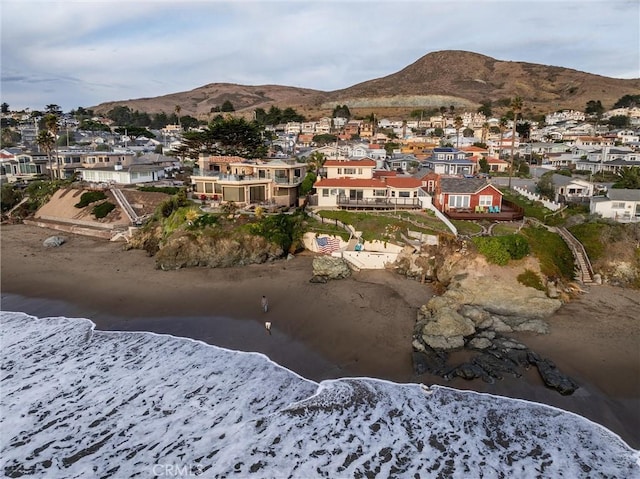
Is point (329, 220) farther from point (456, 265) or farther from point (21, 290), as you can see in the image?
point (21, 290)

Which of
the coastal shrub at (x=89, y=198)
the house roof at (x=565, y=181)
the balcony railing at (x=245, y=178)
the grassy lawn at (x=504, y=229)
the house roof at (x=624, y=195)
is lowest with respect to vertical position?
the grassy lawn at (x=504, y=229)

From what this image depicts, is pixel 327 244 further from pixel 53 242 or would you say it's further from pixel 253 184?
pixel 53 242

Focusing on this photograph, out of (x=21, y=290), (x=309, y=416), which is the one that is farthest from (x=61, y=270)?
(x=309, y=416)

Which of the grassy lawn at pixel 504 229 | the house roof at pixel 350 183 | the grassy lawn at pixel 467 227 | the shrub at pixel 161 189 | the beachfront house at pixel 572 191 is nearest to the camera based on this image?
the grassy lawn at pixel 504 229

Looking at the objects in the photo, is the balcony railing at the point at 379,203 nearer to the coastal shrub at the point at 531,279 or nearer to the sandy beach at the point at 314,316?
the sandy beach at the point at 314,316

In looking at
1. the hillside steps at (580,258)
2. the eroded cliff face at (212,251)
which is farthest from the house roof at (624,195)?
the eroded cliff face at (212,251)

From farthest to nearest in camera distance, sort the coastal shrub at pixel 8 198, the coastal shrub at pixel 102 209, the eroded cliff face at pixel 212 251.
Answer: the coastal shrub at pixel 8 198
the coastal shrub at pixel 102 209
the eroded cliff face at pixel 212 251

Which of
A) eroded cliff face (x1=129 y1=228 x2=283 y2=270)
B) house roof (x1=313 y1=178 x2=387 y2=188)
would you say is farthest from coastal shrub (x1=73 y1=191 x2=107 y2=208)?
house roof (x1=313 y1=178 x2=387 y2=188)

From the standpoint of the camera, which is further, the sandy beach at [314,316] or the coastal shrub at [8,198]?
the coastal shrub at [8,198]
